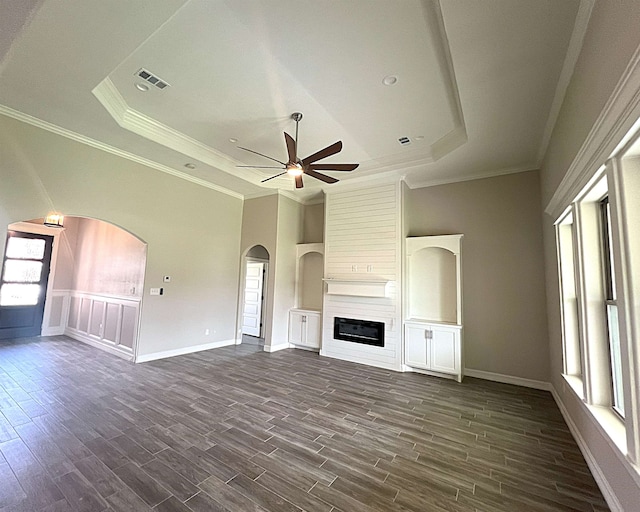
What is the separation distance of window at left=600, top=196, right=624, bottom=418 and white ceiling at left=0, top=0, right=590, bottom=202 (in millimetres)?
1565

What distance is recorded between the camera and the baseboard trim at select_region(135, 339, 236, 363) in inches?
207

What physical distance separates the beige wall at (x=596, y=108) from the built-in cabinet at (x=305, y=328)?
4.27 meters

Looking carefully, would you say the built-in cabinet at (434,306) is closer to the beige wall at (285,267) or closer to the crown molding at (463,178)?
the crown molding at (463,178)

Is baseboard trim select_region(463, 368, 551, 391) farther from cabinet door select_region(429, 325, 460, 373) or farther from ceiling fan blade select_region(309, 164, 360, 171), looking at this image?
ceiling fan blade select_region(309, 164, 360, 171)

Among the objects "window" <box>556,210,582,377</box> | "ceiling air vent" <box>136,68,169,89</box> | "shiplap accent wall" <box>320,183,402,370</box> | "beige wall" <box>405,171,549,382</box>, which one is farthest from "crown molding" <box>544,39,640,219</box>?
"ceiling air vent" <box>136,68,169,89</box>

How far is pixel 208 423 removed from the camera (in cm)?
315

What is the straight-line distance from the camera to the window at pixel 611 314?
242 cm

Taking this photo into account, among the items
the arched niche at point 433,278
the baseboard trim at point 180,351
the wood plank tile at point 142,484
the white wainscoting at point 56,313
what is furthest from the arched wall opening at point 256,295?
the wood plank tile at point 142,484

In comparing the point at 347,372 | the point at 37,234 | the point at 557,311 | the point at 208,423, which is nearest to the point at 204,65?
the point at 208,423

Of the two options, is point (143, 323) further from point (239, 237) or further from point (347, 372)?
point (347, 372)

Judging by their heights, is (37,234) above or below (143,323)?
above

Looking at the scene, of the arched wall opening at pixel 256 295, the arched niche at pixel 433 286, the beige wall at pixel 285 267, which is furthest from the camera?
the arched wall opening at pixel 256 295

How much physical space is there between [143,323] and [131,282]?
1.02m

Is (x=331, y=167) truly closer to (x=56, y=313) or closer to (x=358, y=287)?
(x=358, y=287)
